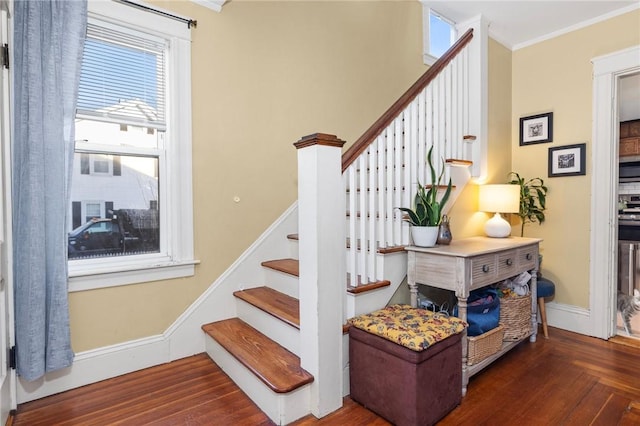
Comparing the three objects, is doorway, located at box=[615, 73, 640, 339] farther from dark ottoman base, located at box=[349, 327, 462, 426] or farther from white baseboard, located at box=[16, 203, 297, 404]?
white baseboard, located at box=[16, 203, 297, 404]

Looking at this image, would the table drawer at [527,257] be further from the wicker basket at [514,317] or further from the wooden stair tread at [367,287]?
the wooden stair tread at [367,287]

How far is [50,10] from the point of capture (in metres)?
1.79

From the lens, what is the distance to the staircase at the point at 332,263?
1.72 meters

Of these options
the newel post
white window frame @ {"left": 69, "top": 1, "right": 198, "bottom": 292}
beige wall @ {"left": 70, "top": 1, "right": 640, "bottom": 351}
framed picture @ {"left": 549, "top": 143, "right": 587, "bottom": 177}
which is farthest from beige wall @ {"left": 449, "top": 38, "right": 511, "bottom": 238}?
white window frame @ {"left": 69, "top": 1, "right": 198, "bottom": 292}

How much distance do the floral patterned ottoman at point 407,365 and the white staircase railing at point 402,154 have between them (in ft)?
1.08

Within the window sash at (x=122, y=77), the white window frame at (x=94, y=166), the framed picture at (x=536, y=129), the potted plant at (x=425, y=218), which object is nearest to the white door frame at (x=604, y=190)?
the framed picture at (x=536, y=129)

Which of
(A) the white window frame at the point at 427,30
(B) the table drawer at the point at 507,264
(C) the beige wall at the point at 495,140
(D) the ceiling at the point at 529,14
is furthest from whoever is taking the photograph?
(A) the white window frame at the point at 427,30

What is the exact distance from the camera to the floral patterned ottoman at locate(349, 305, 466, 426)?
1590 millimetres

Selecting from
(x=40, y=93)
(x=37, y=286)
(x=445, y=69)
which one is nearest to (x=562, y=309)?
(x=445, y=69)

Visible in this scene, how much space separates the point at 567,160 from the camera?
304 centimetres

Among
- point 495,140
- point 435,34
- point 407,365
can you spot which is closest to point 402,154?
point 495,140

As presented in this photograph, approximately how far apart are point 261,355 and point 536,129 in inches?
124

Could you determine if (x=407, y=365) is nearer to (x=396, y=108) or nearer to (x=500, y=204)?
(x=396, y=108)

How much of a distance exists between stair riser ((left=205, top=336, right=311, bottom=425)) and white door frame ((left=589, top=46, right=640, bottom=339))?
8.57 ft
